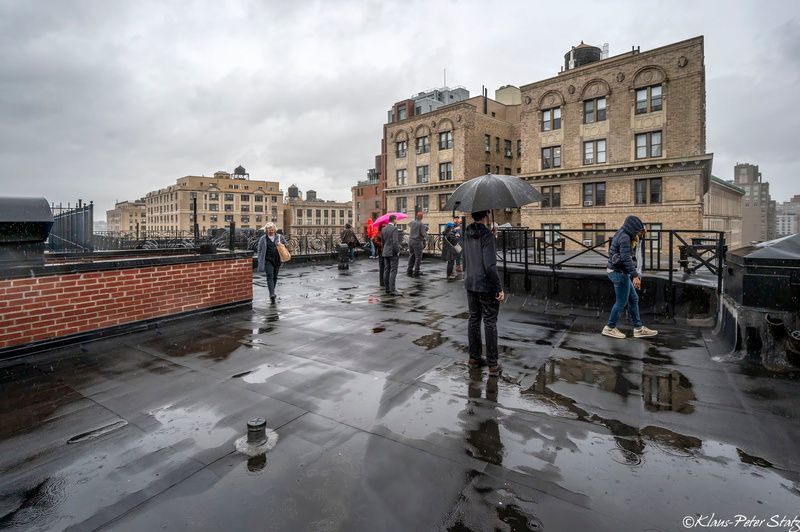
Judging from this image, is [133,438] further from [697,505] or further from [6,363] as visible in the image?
[697,505]

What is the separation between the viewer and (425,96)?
69312 millimetres

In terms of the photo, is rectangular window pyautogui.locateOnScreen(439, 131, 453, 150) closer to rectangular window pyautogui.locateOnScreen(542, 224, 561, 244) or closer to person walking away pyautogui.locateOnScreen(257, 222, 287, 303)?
rectangular window pyautogui.locateOnScreen(542, 224, 561, 244)

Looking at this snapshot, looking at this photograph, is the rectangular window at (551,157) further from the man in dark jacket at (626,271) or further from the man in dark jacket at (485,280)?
the man in dark jacket at (485,280)

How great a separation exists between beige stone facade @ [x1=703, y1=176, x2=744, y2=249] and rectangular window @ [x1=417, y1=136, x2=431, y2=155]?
3271 centimetres

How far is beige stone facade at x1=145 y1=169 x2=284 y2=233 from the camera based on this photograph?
392 feet

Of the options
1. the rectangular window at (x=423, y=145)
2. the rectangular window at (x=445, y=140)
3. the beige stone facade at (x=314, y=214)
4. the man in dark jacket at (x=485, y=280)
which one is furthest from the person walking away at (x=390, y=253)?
the beige stone facade at (x=314, y=214)

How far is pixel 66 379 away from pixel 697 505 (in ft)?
20.7

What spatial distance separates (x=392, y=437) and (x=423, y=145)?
50.3 meters

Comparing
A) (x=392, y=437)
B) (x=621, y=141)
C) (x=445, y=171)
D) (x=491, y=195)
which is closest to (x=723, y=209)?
(x=621, y=141)

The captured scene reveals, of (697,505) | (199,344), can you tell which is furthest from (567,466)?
(199,344)

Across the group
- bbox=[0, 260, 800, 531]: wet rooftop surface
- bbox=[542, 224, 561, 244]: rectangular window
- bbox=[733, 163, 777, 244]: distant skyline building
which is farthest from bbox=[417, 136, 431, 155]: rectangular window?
bbox=[733, 163, 777, 244]: distant skyline building

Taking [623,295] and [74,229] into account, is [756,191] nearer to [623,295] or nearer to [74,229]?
[623,295]

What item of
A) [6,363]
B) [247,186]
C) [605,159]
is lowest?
[6,363]

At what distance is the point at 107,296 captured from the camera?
6.28 meters
